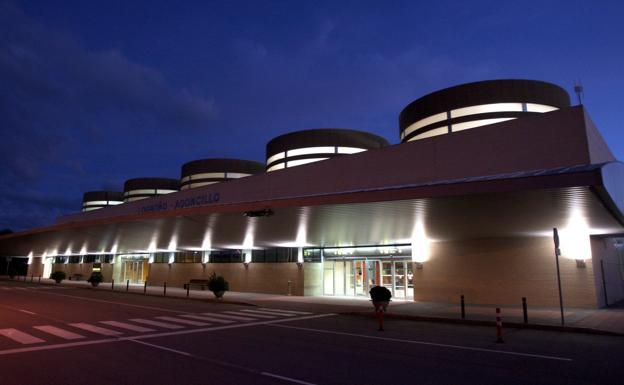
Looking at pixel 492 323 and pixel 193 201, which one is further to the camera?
pixel 193 201

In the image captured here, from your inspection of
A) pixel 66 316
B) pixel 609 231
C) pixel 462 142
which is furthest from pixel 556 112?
pixel 66 316

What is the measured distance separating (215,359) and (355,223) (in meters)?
11.5

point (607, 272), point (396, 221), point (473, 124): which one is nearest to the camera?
point (396, 221)

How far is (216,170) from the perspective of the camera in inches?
3255

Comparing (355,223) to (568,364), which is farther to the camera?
(355,223)

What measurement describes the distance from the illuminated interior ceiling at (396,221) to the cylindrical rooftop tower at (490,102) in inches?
1359

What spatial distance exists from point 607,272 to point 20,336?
2643 centimetres

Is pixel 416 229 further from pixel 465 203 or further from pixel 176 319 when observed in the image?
pixel 176 319

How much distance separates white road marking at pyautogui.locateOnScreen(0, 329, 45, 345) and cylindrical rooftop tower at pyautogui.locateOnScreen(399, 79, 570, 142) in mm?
52120

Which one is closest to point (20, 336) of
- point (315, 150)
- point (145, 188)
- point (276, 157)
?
point (315, 150)

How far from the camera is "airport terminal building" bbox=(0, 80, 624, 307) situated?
552 inches

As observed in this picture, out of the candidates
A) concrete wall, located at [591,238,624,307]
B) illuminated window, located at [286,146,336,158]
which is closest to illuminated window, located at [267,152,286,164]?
illuminated window, located at [286,146,336,158]

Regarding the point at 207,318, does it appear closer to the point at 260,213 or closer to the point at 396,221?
the point at 260,213

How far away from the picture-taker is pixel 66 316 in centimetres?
1764
